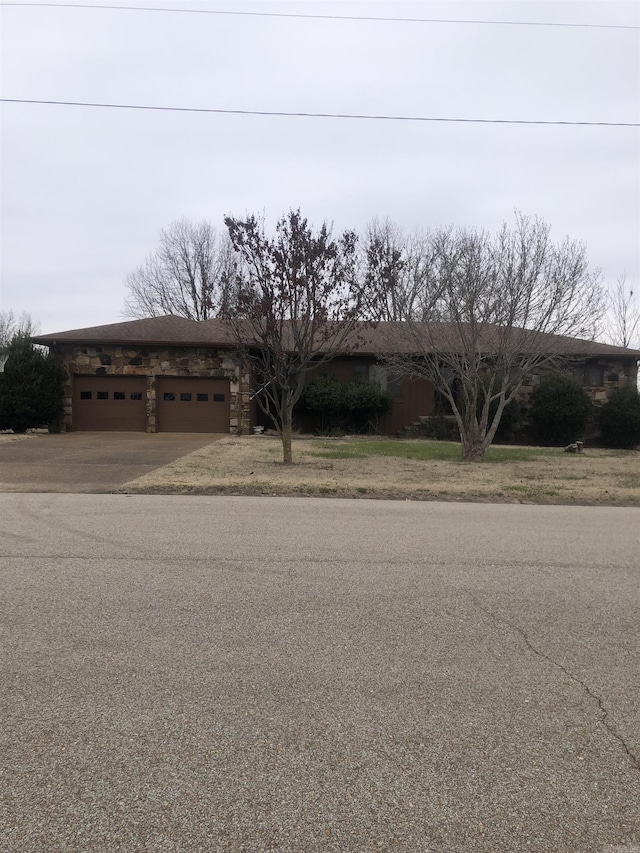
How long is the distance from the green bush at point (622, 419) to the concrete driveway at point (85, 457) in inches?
558

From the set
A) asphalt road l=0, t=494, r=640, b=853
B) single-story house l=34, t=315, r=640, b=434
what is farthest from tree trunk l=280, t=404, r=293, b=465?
asphalt road l=0, t=494, r=640, b=853

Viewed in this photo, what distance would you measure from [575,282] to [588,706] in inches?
607

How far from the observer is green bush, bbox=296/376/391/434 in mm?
25047

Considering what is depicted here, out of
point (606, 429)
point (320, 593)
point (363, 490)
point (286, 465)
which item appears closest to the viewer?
point (320, 593)

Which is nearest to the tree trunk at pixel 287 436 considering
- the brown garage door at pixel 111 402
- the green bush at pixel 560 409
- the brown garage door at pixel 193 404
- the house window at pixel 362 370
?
the brown garage door at pixel 193 404

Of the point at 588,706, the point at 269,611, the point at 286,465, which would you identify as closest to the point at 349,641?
the point at 269,611

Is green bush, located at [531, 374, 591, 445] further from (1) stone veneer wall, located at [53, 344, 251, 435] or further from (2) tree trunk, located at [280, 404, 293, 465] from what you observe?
(2) tree trunk, located at [280, 404, 293, 465]

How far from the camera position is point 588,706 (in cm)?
355

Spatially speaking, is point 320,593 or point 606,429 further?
point 606,429

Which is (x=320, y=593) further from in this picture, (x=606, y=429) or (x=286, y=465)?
(x=606, y=429)

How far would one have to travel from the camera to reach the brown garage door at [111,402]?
958 inches

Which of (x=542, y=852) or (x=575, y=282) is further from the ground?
(x=575, y=282)

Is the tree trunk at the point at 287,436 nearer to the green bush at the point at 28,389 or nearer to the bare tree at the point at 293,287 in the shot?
the bare tree at the point at 293,287

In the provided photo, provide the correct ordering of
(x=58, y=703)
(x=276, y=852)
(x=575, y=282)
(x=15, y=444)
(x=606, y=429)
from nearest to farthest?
(x=276, y=852) → (x=58, y=703) → (x=575, y=282) → (x=15, y=444) → (x=606, y=429)
